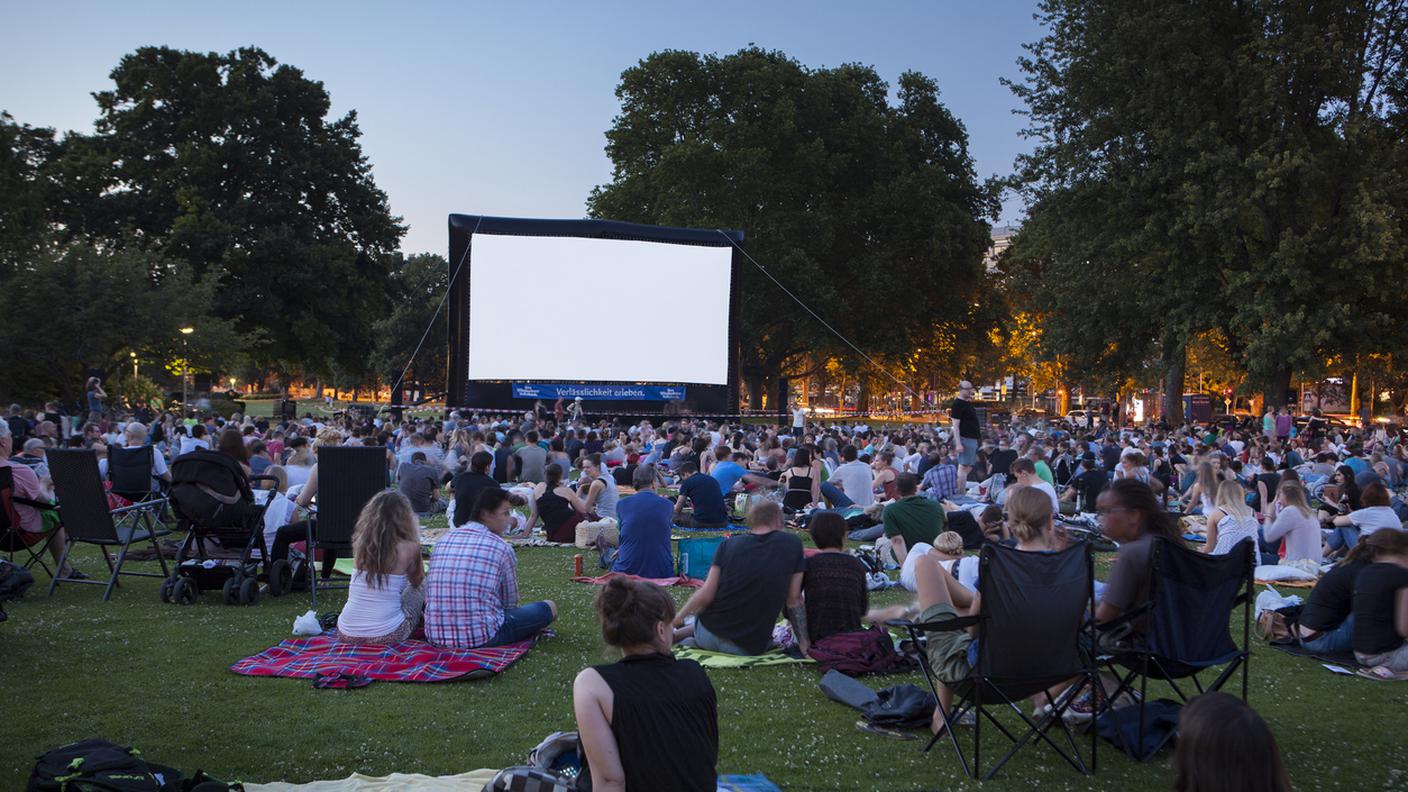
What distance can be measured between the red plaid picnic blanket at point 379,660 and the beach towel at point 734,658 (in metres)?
0.93

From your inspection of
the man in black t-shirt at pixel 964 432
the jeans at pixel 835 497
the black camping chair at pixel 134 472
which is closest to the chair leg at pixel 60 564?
the black camping chair at pixel 134 472

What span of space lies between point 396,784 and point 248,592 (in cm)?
385

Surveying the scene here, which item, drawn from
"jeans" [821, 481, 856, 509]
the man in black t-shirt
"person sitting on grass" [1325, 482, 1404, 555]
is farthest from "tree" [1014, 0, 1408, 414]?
"person sitting on grass" [1325, 482, 1404, 555]

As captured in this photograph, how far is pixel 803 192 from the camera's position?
35625 millimetres

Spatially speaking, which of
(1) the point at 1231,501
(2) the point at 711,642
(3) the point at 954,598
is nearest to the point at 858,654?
(2) the point at 711,642

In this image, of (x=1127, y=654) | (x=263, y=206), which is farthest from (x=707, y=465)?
(x=263, y=206)

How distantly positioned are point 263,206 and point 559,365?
43.5 ft

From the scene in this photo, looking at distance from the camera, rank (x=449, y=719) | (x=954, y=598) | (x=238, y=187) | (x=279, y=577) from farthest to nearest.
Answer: (x=238, y=187) → (x=279, y=577) → (x=449, y=719) → (x=954, y=598)

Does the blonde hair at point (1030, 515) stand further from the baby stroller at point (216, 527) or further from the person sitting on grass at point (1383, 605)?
the baby stroller at point (216, 527)

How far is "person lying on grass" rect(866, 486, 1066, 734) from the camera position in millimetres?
4516

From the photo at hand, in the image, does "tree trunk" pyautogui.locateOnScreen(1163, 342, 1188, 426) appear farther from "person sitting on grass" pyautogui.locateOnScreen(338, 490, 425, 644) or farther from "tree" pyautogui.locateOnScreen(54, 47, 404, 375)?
"person sitting on grass" pyautogui.locateOnScreen(338, 490, 425, 644)

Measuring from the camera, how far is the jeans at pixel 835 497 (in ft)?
41.6

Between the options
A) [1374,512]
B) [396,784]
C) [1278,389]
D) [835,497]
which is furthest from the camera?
[1278,389]

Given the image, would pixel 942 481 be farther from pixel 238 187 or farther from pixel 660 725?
pixel 238 187
